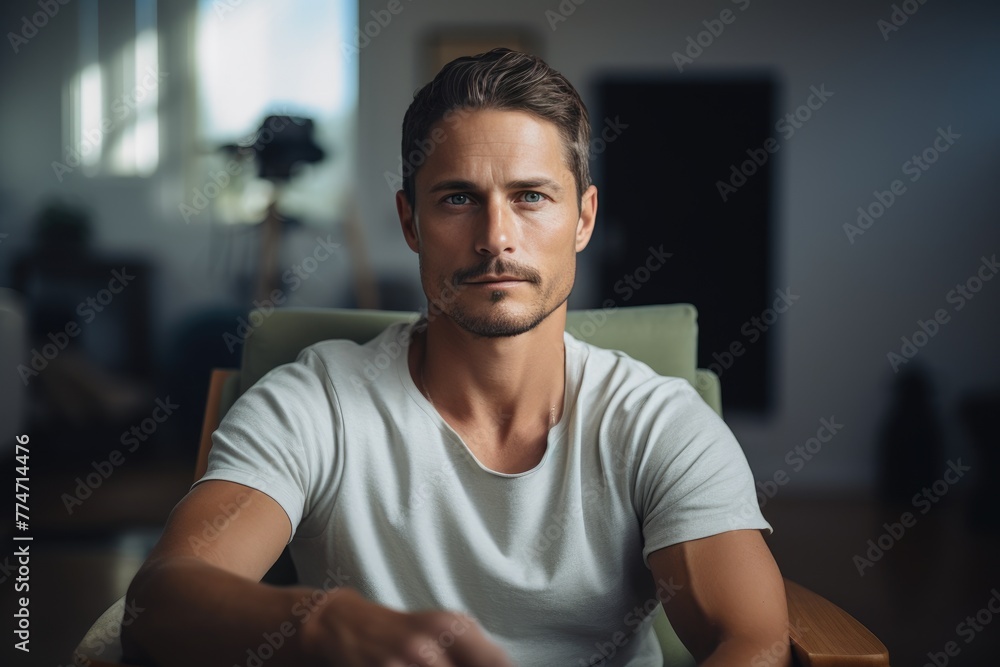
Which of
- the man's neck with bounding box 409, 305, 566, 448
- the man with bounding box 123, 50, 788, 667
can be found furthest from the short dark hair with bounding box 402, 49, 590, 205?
the man's neck with bounding box 409, 305, 566, 448

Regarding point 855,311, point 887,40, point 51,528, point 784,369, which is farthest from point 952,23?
point 51,528

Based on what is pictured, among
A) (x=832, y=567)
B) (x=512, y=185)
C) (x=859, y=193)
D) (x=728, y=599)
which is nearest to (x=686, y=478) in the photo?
(x=728, y=599)

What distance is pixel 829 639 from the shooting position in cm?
113

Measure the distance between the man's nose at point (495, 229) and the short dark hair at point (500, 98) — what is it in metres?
0.15

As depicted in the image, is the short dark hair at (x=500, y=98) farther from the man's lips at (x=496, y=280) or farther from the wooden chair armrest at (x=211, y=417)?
the wooden chair armrest at (x=211, y=417)

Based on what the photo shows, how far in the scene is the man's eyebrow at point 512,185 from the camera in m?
1.35

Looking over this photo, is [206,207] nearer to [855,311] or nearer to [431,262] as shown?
[855,311]

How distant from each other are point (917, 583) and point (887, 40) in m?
2.88

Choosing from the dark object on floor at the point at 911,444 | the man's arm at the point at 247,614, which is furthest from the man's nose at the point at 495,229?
the dark object on floor at the point at 911,444

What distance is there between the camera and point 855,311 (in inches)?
185

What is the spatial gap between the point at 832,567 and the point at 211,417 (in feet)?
8.51

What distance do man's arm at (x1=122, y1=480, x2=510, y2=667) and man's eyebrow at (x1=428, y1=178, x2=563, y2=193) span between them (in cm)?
52

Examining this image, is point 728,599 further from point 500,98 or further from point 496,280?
point 500,98

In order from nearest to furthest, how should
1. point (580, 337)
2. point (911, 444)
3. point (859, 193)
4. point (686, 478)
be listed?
point (686, 478) → point (580, 337) → point (911, 444) → point (859, 193)
